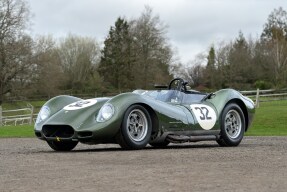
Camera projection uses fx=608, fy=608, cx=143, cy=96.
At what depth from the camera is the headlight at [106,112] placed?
35.3 ft

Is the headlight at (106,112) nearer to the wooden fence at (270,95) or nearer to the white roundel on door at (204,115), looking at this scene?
the white roundel on door at (204,115)

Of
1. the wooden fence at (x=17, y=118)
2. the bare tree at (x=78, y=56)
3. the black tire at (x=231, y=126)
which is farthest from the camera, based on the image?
the bare tree at (x=78, y=56)

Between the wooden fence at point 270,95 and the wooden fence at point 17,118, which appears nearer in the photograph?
the wooden fence at point 17,118

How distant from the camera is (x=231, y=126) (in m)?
13.1

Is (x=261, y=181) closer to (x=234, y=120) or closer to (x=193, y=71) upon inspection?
(x=234, y=120)

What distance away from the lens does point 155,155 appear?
973cm

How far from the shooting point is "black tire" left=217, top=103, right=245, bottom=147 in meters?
12.8

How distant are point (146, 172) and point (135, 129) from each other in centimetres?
397

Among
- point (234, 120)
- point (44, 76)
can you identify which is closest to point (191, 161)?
point (234, 120)

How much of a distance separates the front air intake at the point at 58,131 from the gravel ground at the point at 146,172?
50.0 inches

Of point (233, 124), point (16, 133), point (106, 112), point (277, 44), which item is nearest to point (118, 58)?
point (277, 44)

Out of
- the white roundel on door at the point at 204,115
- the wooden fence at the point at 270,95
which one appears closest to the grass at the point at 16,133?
the white roundel on door at the point at 204,115

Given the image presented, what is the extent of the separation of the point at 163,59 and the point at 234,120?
63.3 m

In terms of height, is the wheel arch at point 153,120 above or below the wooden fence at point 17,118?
above
